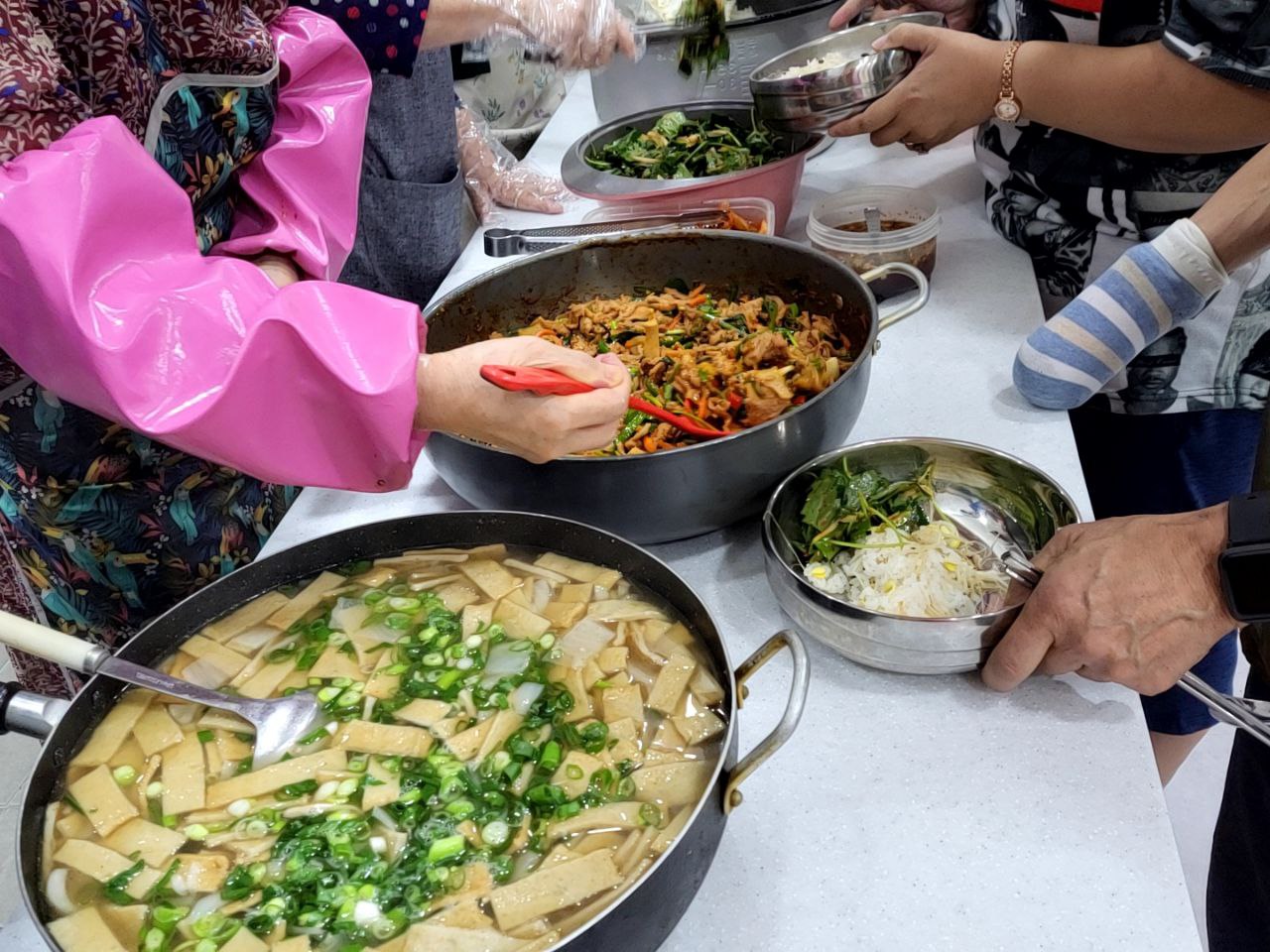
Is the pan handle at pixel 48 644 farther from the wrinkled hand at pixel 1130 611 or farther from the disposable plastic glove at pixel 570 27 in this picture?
the disposable plastic glove at pixel 570 27

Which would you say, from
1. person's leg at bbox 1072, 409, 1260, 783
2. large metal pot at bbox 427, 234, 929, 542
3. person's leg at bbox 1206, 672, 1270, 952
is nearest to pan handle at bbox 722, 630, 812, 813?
large metal pot at bbox 427, 234, 929, 542

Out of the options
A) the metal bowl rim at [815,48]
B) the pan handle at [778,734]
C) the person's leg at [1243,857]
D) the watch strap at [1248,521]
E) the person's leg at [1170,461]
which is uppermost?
the metal bowl rim at [815,48]

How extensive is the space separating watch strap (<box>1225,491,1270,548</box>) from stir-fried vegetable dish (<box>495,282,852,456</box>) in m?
0.55

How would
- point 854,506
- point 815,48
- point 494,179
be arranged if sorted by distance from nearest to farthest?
1. point 854,506
2. point 815,48
3. point 494,179

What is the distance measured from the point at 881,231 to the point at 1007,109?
30 cm

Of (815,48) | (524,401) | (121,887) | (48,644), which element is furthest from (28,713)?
(815,48)

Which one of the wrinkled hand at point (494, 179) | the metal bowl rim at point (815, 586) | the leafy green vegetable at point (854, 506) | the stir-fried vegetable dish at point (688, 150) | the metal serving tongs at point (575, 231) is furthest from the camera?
the wrinkled hand at point (494, 179)

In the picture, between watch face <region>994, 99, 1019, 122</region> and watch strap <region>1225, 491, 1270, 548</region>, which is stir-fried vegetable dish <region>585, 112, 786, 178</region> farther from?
watch strap <region>1225, 491, 1270, 548</region>

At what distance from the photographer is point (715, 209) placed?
1891 millimetres

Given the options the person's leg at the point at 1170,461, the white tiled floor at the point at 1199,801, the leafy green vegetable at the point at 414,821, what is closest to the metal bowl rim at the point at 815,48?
the person's leg at the point at 1170,461

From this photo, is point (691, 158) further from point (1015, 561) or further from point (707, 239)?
point (1015, 561)

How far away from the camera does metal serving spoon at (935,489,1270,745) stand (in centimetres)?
102

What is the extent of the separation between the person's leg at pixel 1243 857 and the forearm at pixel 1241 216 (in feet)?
2.10

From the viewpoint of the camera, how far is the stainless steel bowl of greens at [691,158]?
6.26ft
